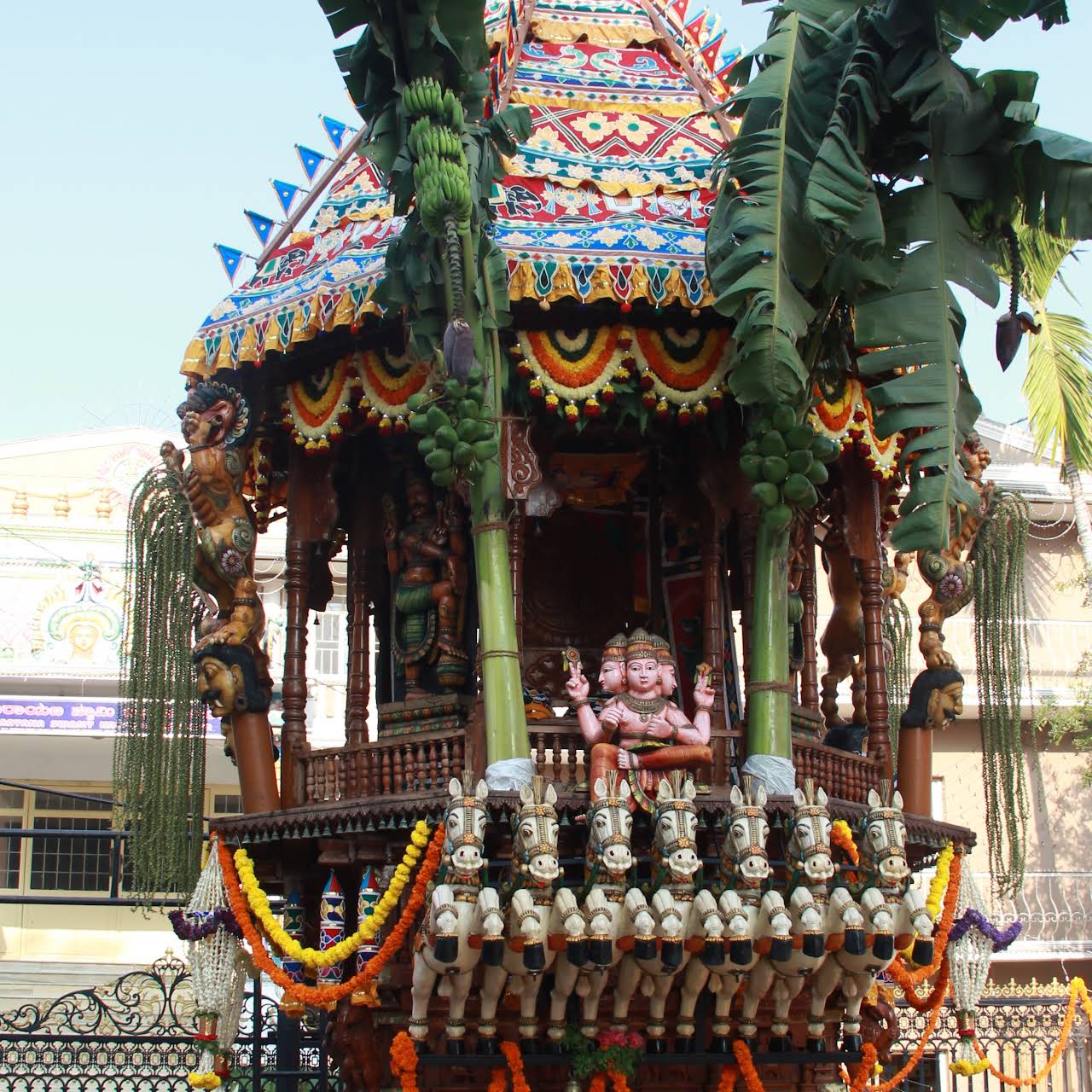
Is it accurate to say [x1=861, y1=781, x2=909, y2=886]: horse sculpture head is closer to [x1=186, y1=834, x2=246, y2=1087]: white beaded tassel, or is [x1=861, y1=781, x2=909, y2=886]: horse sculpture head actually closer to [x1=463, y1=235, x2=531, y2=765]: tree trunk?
[x1=463, y1=235, x2=531, y2=765]: tree trunk

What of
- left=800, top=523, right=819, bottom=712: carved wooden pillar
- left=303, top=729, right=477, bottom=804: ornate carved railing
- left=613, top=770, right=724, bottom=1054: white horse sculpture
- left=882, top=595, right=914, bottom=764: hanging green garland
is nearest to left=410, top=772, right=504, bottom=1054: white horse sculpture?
left=613, top=770, right=724, bottom=1054: white horse sculpture

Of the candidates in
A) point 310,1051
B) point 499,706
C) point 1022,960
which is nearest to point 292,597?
point 499,706

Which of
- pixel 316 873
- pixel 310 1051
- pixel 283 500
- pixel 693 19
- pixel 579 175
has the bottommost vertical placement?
pixel 310 1051

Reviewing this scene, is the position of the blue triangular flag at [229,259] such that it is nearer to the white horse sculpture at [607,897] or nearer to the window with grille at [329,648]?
the white horse sculpture at [607,897]

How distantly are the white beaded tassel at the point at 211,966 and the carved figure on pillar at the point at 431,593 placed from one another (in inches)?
77.2

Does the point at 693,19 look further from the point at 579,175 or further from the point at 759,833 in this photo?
the point at 759,833

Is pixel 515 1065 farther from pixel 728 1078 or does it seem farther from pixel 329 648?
pixel 329 648

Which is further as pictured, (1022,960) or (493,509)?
(1022,960)

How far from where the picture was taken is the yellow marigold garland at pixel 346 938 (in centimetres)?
1097

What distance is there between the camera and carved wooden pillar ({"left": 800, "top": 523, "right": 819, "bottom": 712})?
13484 millimetres

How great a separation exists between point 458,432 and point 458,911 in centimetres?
298

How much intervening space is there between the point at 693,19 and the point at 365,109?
429 cm

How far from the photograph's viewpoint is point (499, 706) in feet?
36.3

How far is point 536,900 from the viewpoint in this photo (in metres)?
10.1
